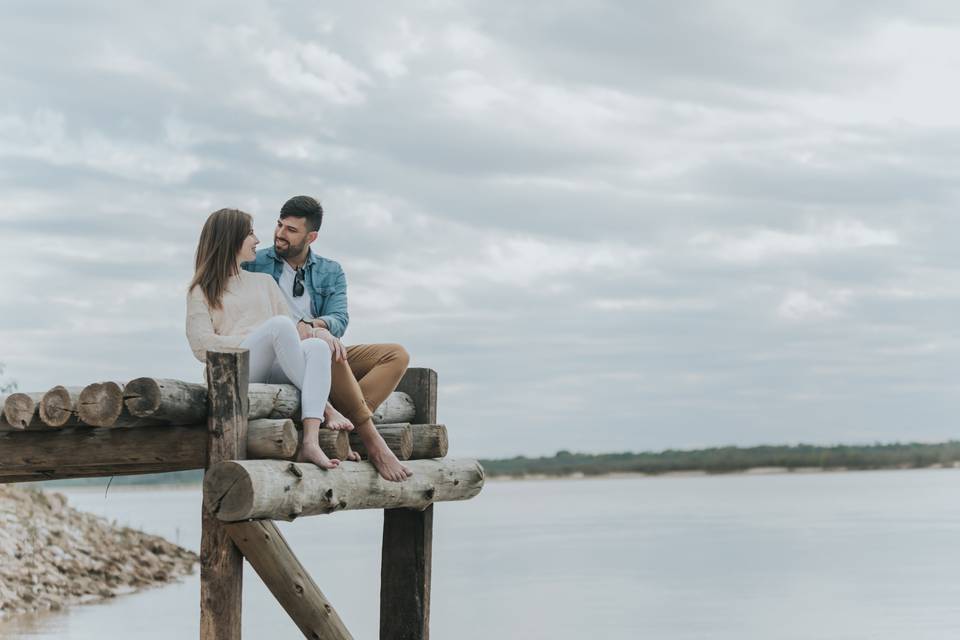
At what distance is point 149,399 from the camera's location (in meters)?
7.48

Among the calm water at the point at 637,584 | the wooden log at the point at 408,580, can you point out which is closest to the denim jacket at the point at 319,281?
the wooden log at the point at 408,580

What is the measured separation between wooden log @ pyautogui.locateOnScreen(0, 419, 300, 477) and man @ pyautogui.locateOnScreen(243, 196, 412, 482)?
605mm

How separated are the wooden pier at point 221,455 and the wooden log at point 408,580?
1695 millimetres

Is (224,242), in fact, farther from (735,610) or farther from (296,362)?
(735,610)

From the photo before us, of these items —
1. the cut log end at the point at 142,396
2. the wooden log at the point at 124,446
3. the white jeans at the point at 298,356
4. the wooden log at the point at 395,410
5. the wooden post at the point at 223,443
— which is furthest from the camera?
the wooden log at the point at 395,410

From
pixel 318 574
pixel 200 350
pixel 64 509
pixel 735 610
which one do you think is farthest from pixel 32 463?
pixel 318 574

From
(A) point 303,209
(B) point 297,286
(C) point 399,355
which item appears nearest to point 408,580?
(C) point 399,355

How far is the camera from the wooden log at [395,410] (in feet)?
32.5

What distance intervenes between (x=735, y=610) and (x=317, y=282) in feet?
58.5

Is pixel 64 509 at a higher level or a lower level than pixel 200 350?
lower

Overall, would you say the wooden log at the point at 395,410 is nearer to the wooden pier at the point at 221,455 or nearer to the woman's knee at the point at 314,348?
the wooden pier at the point at 221,455

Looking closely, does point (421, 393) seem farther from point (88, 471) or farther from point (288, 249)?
point (88, 471)

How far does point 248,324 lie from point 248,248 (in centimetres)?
47

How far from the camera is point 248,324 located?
832cm
